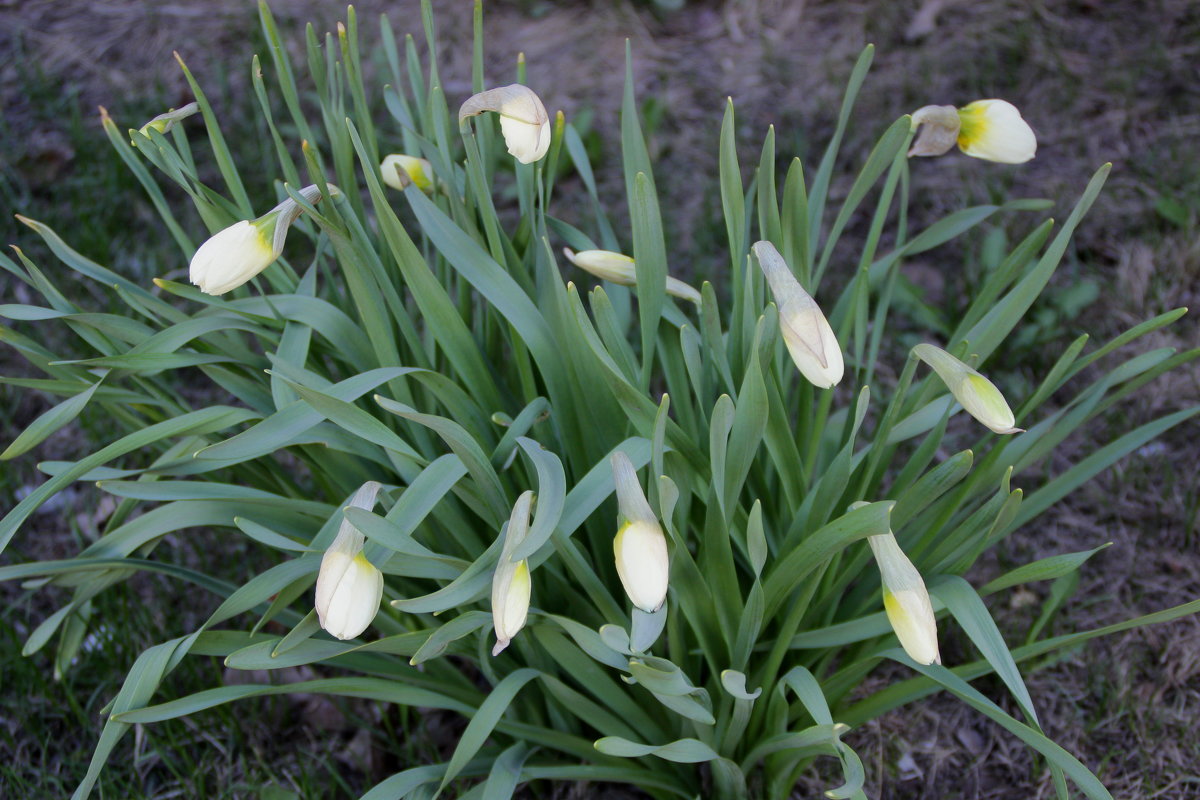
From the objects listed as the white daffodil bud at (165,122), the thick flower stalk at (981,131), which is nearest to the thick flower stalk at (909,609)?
the thick flower stalk at (981,131)

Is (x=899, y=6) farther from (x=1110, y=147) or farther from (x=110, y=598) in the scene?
(x=110, y=598)

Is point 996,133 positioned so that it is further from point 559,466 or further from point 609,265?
point 559,466

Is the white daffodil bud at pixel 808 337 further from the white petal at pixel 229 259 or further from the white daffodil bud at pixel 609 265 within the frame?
the white petal at pixel 229 259

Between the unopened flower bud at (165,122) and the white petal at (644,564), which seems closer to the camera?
the white petal at (644,564)

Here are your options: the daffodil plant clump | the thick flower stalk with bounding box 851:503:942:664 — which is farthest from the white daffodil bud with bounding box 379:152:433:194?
the thick flower stalk with bounding box 851:503:942:664

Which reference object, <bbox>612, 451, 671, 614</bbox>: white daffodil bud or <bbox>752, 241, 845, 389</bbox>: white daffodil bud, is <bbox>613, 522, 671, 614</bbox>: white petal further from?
<bbox>752, 241, 845, 389</bbox>: white daffodil bud

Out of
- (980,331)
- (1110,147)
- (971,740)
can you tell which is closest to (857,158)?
(1110,147)

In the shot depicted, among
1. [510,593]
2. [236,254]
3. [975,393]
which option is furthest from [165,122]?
[975,393]

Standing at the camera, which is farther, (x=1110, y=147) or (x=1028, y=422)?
(x=1110, y=147)
